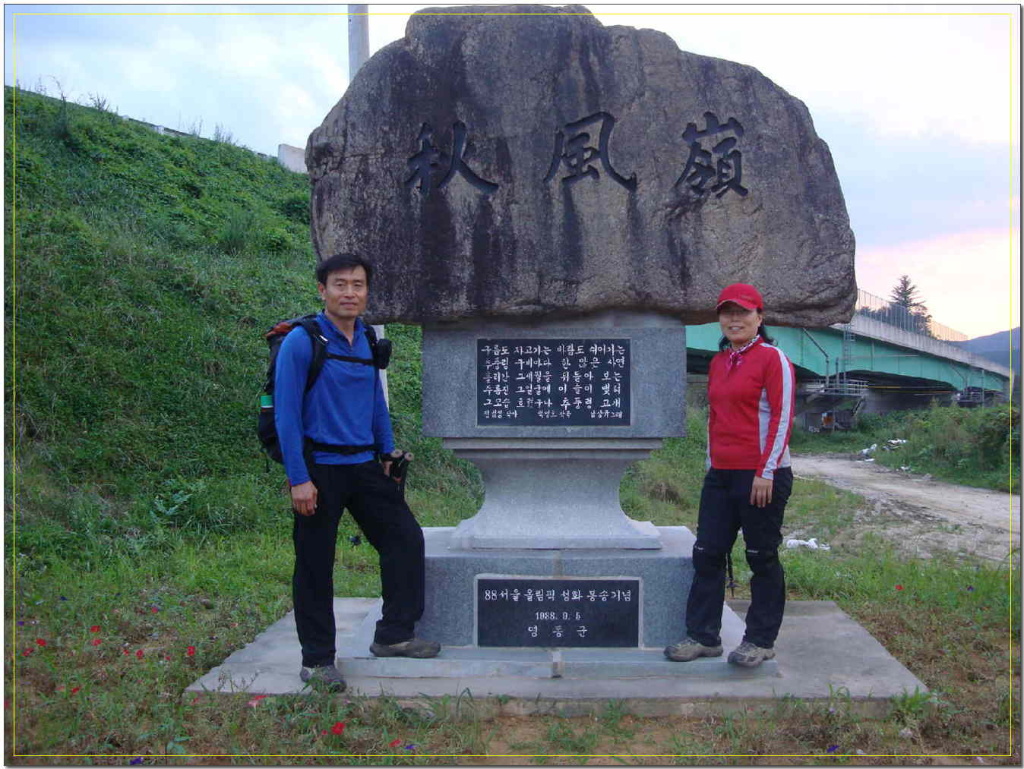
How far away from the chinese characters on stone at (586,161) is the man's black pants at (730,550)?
134 centimetres

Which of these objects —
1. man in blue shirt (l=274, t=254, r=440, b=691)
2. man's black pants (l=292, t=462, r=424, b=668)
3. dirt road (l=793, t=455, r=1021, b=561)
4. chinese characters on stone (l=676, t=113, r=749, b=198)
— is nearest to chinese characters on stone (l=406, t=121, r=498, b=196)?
man in blue shirt (l=274, t=254, r=440, b=691)

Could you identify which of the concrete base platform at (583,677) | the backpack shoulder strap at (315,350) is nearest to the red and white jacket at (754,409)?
the concrete base platform at (583,677)

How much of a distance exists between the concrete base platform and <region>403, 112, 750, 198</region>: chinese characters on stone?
208cm

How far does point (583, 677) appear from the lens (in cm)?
365

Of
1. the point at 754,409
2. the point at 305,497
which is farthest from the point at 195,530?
the point at 754,409

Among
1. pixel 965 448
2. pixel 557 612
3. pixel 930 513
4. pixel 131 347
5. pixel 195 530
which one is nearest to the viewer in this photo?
pixel 557 612

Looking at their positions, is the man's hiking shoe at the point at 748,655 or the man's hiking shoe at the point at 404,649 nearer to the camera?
the man's hiking shoe at the point at 748,655

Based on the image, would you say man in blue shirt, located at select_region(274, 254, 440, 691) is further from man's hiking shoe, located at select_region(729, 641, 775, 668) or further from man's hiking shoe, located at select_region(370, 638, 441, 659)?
man's hiking shoe, located at select_region(729, 641, 775, 668)

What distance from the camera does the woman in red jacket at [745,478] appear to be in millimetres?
3393

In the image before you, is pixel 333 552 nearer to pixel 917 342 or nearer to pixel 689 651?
pixel 689 651

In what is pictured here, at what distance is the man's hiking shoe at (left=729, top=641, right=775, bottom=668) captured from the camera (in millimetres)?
3584

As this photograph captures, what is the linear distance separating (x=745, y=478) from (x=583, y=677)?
109cm

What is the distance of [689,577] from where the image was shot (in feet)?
12.7

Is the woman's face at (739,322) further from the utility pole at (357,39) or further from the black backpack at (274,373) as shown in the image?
the utility pole at (357,39)
